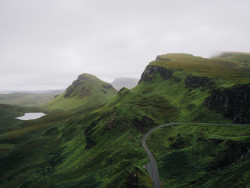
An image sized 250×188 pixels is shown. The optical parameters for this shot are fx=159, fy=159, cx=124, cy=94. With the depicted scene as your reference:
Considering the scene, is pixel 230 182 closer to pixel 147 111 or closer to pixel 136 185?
pixel 136 185

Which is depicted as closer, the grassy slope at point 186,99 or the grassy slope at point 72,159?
the grassy slope at point 72,159

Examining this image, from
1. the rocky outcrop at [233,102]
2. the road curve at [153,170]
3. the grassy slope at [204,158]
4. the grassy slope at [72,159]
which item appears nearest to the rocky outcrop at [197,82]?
the rocky outcrop at [233,102]

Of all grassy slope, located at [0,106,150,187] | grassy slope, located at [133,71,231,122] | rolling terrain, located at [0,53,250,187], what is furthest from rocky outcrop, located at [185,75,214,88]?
grassy slope, located at [0,106,150,187]

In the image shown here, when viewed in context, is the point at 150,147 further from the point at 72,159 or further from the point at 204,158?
the point at 72,159

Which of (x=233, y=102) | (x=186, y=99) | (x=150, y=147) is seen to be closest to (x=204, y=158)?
(x=150, y=147)

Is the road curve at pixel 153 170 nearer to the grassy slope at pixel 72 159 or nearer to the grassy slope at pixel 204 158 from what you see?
the grassy slope at pixel 204 158

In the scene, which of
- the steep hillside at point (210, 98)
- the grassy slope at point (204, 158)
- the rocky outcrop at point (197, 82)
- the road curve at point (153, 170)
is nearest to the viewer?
the grassy slope at point (204, 158)

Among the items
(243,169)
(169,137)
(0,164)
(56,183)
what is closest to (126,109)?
(169,137)
